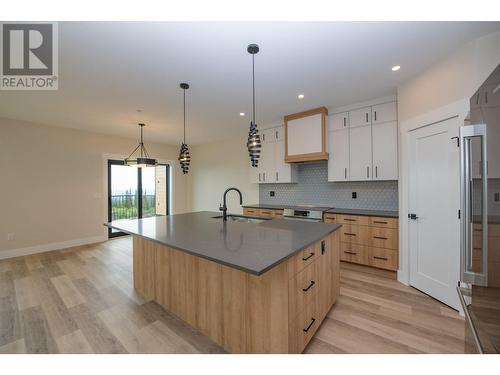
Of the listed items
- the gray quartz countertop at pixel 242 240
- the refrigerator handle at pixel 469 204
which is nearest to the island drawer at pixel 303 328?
the gray quartz countertop at pixel 242 240

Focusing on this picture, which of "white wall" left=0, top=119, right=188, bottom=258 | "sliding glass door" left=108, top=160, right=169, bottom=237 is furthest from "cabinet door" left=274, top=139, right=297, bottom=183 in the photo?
"white wall" left=0, top=119, right=188, bottom=258

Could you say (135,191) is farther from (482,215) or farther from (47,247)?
(482,215)

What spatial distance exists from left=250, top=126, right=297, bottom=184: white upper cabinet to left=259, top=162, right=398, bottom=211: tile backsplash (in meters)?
0.30

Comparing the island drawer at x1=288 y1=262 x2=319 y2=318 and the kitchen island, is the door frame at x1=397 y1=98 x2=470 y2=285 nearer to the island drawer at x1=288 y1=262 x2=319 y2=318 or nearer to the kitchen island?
the kitchen island

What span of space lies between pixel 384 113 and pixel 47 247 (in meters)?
6.82

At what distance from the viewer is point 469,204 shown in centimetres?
118

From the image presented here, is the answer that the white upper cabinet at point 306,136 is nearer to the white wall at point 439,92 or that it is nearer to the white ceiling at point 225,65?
the white ceiling at point 225,65

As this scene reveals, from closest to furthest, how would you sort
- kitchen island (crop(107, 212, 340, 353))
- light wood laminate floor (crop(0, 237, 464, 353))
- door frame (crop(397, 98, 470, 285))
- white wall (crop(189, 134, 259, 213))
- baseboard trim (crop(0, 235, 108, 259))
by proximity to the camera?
1. kitchen island (crop(107, 212, 340, 353))
2. light wood laminate floor (crop(0, 237, 464, 353))
3. door frame (crop(397, 98, 470, 285))
4. baseboard trim (crop(0, 235, 108, 259))
5. white wall (crop(189, 134, 259, 213))

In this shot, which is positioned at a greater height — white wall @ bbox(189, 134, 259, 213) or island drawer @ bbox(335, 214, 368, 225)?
white wall @ bbox(189, 134, 259, 213)

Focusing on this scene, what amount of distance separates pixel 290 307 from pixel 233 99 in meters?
2.87

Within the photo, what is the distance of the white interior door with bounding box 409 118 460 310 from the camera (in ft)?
7.09

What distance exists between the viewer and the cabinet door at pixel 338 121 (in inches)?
141

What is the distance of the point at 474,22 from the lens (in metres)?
1.70
